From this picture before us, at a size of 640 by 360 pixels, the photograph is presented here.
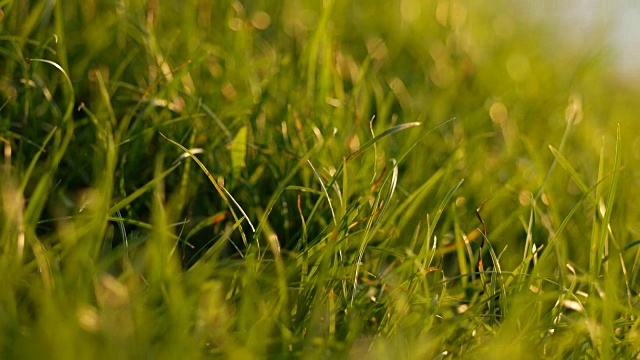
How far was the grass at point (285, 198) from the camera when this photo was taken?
3.47 feet

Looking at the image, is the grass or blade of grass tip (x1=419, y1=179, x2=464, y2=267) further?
blade of grass tip (x1=419, y1=179, x2=464, y2=267)

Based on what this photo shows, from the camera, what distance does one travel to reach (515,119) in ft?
7.12

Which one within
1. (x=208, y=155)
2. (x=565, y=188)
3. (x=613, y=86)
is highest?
(x=208, y=155)

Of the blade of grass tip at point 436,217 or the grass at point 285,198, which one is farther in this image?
the blade of grass tip at point 436,217

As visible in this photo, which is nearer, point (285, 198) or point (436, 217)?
point (436, 217)

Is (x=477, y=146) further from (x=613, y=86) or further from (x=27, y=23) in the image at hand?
(x=613, y=86)

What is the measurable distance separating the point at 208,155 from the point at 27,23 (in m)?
0.48

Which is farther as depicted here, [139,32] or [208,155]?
[139,32]

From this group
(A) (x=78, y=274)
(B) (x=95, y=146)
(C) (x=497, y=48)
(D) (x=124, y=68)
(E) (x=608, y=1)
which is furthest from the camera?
(E) (x=608, y=1)

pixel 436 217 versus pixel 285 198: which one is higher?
pixel 436 217

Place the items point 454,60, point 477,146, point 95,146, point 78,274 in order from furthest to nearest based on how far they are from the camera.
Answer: point 454,60 < point 477,146 < point 95,146 < point 78,274

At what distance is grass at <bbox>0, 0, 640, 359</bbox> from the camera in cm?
106

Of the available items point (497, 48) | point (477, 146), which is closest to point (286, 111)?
point (477, 146)

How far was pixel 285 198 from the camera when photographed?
1.48 meters
